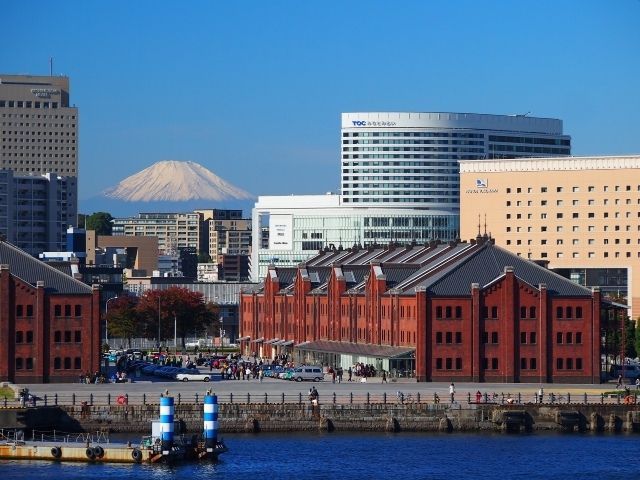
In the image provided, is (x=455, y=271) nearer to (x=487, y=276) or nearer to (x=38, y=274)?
(x=487, y=276)

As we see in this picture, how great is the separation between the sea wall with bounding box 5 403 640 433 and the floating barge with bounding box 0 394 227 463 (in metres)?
7.55

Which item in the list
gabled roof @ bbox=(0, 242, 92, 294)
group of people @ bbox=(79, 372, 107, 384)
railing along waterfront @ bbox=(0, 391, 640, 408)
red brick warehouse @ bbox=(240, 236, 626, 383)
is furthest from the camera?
red brick warehouse @ bbox=(240, 236, 626, 383)

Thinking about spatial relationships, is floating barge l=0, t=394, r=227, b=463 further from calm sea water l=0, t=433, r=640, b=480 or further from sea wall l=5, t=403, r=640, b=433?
sea wall l=5, t=403, r=640, b=433

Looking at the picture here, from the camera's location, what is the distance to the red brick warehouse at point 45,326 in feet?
450

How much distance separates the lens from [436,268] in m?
154

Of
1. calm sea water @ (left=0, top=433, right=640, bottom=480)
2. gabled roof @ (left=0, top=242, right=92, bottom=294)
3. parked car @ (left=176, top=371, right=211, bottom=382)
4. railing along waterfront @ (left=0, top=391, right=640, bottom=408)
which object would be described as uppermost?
gabled roof @ (left=0, top=242, right=92, bottom=294)

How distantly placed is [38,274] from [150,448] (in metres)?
41.1

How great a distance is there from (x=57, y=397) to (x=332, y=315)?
60.3 metres

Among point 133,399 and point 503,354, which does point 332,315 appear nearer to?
point 503,354

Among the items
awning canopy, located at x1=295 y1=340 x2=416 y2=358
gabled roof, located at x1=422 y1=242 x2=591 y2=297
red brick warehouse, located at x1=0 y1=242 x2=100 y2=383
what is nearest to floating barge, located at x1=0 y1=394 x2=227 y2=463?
red brick warehouse, located at x1=0 y1=242 x2=100 y2=383

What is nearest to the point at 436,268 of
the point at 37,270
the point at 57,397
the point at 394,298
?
the point at 394,298

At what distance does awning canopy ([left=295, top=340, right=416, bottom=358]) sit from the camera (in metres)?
146

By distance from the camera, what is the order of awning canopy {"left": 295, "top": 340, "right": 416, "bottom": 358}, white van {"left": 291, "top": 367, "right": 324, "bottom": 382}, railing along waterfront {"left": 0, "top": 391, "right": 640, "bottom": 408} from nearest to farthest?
railing along waterfront {"left": 0, "top": 391, "right": 640, "bottom": 408} < awning canopy {"left": 295, "top": 340, "right": 416, "bottom": 358} < white van {"left": 291, "top": 367, "right": 324, "bottom": 382}

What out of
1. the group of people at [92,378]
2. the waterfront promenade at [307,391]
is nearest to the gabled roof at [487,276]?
the waterfront promenade at [307,391]
